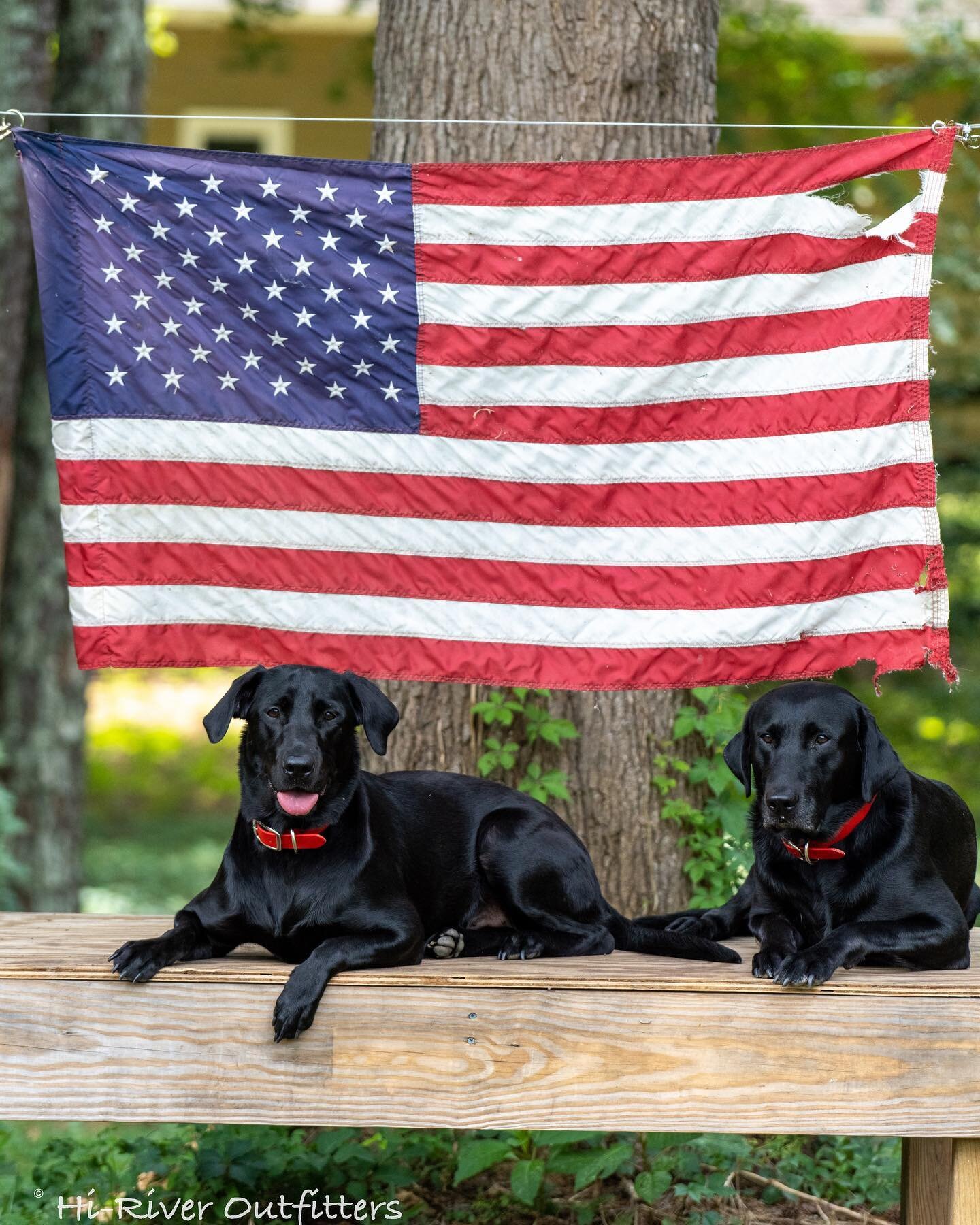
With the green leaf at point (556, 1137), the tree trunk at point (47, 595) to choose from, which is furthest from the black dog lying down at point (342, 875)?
the tree trunk at point (47, 595)

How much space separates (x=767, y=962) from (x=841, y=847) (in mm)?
372

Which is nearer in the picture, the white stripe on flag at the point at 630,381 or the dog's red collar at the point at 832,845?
the dog's red collar at the point at 832,845

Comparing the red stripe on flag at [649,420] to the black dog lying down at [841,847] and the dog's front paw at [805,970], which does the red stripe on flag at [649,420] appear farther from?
the dog's front paw at [805,970]

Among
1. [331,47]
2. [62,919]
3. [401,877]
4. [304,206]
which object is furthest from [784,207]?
[331,47]

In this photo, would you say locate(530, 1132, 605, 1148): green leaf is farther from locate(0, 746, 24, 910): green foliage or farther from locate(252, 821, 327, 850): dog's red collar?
locate(0, 746, 24, 910): green foliage

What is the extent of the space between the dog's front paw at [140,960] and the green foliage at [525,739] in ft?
5.07

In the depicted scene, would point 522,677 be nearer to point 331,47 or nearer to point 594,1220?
point 594,1220

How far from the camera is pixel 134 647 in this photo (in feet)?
13.9

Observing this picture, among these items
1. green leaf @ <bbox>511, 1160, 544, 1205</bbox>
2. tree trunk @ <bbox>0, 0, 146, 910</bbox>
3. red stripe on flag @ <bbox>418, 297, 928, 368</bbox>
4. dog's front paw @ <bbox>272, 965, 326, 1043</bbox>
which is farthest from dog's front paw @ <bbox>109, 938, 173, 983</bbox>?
tree trunk @ <bbox>0, 0, 146, 910</bbox>

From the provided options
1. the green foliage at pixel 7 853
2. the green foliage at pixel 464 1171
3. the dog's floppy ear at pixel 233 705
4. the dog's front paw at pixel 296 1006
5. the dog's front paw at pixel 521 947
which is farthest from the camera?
the green foliage at pixel 7 853

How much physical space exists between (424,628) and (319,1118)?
5.38ft

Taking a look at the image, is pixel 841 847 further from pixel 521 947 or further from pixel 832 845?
pixel 521 947

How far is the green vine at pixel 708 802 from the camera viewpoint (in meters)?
4.55

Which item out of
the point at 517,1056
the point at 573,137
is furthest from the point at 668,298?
the point at 517,1056
